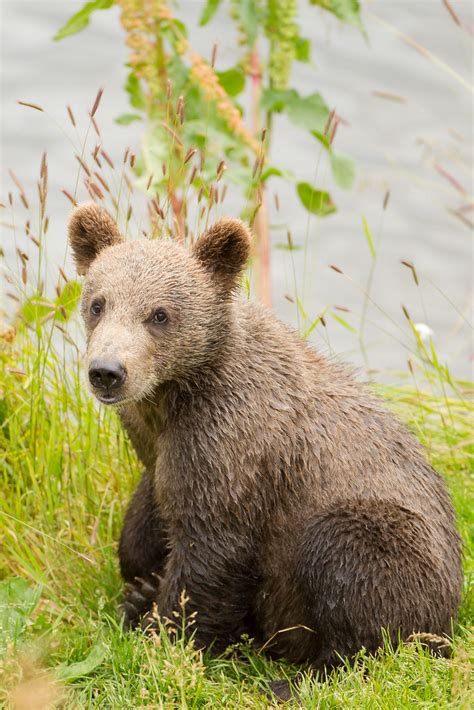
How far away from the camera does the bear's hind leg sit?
4.84 meters

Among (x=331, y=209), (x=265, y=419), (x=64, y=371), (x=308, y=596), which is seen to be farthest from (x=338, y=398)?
(x=331, y=209)

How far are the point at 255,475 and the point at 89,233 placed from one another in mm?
1343

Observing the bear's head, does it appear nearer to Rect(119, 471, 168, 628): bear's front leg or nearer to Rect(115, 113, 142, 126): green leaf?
Rect(119, 471, 168, 628): bear's front leg

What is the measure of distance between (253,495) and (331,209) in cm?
269

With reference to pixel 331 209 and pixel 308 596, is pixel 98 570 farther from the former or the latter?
pixel 331 209

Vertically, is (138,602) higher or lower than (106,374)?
lower

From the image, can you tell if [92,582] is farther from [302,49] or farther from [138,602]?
[302,49]

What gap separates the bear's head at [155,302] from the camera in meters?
4.67

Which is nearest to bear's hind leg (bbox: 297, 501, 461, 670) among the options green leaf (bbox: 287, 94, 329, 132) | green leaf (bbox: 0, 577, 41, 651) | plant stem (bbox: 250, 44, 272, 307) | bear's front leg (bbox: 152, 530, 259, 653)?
bear's front leg (bbox: 152, 530, 259, 653)

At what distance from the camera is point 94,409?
6.25 m

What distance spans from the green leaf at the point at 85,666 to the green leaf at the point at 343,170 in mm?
3328

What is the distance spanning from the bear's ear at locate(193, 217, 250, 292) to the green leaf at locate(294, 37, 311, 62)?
9.82 ft

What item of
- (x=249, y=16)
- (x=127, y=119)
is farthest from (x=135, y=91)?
(x=249, y=16)

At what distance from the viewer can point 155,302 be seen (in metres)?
4.84
